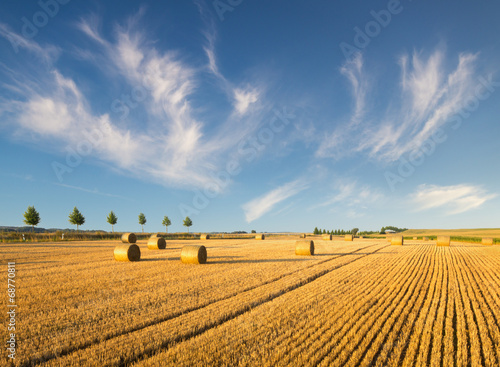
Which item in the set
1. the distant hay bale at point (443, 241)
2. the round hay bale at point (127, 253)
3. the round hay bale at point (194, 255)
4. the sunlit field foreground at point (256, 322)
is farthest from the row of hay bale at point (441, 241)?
the round hay bale at point (127, 253)

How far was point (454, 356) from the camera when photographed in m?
5.02

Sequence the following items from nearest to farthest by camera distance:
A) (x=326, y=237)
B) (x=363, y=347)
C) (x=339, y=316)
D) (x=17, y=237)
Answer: (x=363, y=347), (x=339, y=316), (x=17, y=237), (x=326, y=237)

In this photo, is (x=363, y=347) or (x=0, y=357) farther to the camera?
(x=363, y=347)

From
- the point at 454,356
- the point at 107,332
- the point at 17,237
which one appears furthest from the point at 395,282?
the point at 17,237

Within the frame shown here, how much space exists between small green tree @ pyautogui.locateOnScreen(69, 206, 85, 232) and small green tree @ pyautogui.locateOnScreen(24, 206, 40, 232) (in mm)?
6867

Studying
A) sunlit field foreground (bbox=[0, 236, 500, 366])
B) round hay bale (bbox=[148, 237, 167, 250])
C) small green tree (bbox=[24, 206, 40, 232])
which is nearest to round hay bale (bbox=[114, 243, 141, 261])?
sunlit field foreground (bbox=[0, 236, 500, 366])

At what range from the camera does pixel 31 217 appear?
52312 millimetres

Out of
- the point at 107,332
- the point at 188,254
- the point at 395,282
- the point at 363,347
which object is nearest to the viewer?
the point at 363,347

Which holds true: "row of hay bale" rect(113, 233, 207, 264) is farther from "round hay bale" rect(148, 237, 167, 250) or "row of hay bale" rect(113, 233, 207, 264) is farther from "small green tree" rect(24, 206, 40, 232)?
"small green tree" rect(24, 206, 40, 232)

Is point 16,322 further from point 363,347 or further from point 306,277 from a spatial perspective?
point 306,277

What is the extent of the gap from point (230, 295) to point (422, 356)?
5.27 m

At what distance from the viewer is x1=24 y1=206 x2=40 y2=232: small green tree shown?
52188 millimetres

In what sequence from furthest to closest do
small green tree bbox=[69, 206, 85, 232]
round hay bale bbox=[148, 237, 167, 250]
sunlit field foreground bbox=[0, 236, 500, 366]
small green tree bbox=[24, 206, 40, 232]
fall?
small green tree bbox=[69, 206, 85, 232] < small green tree bbox=[24, 206, 40, 232] < round hay bale bbox=[148, 237, 167, 250] < sunlit field foreground bbox=[0, 236, 500, 366]

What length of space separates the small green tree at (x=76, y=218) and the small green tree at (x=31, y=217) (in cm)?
687
